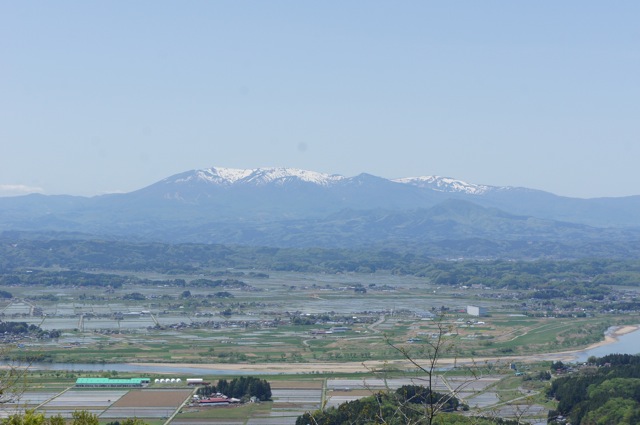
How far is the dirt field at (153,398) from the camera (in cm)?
2722

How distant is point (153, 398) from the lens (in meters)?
28.2

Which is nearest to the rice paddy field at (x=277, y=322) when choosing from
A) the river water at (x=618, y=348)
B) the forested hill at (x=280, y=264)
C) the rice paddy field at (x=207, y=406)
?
the river water at (x=618, y=348)

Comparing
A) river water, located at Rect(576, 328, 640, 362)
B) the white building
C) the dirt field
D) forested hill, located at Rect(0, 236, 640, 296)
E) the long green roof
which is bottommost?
river water, located at Rect(576, 328, 640, 362)

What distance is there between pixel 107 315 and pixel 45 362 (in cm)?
1770

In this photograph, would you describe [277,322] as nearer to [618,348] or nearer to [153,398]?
[618,348]

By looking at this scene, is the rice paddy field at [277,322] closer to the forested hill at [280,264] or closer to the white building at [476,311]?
the white building at [476,311]

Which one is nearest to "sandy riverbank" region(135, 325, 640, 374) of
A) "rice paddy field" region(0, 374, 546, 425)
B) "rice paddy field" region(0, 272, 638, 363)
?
"rice paddy field" region(0, 272, 638, 363)

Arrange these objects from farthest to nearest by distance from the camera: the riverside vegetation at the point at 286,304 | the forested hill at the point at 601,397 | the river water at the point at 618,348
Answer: the riverside vegetation at the point at 286,304, the river water at the point at 618,348, the forested hill at the point at 601,397

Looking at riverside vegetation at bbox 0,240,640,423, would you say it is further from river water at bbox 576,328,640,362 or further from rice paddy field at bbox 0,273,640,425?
river water at bbox 576,328,640,362

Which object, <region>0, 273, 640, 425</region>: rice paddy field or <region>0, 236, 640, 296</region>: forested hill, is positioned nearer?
<region>0, 273, 640, 425</region>: rice paddy field

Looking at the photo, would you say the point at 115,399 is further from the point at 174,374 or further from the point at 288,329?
the point at 288,329

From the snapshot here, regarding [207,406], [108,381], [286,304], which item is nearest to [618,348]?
[207,406]

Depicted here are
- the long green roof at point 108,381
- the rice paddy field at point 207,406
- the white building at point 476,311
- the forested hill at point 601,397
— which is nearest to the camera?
the forested hill at point 601,397

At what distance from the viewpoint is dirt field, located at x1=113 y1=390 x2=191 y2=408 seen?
89.3ft
